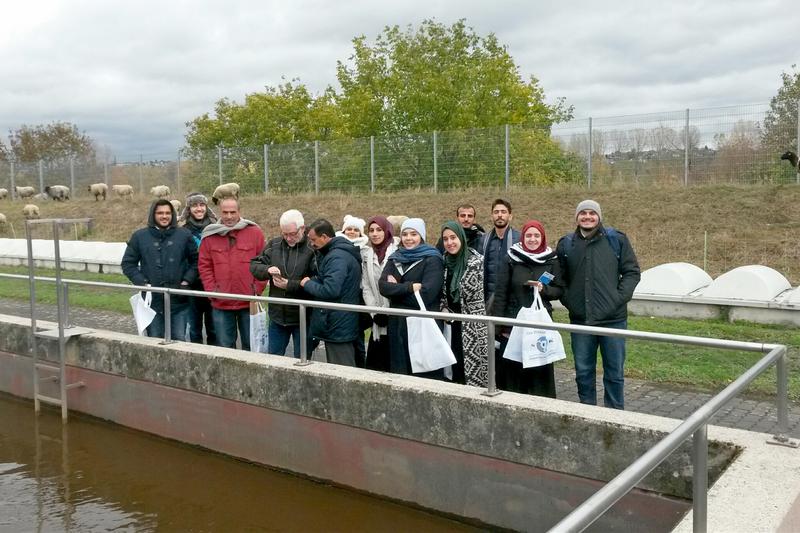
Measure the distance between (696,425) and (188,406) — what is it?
495 cm

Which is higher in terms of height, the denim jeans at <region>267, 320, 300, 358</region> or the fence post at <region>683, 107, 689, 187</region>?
the fence post at <region>683, 107, 689, 187</region>

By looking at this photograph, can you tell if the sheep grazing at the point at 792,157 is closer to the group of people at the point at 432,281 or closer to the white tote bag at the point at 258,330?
the group of people at the point at 432,281

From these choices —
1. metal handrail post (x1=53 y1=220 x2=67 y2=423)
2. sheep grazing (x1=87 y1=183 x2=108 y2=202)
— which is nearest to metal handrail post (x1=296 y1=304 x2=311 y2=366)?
metal handrail post (x1=53 y1=220 x2=67 y2=423)

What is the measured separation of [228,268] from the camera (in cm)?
701

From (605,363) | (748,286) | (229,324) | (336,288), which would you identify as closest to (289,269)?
(336,288)

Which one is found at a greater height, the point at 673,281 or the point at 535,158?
the point at 535,158

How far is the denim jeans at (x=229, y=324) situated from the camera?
7016mm

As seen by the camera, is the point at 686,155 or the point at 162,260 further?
the point at 686,155

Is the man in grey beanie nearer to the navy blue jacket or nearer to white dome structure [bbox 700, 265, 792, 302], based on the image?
the navy blue jacket

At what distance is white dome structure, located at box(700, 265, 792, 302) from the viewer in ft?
31.7

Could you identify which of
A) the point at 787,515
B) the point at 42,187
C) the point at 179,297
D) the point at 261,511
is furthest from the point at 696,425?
the point at 42,187

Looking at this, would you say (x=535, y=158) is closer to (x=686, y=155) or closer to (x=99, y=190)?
(x=686, y=155)

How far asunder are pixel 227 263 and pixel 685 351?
4.80 meters

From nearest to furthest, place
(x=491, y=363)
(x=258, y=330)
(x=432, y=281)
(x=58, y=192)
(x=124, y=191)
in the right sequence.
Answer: (x=491, y=363) < (x=432, y=281) < (x=258, y=330) < (x=124, y=191) < (x=58, y=192)
